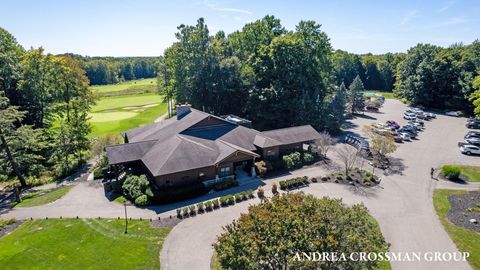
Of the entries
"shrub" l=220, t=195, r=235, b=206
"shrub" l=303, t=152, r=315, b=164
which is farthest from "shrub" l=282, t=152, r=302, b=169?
"shrub" l=220, t=195, r=235, b=206

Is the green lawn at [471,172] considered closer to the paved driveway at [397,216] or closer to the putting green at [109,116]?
the paved driveway at [397,216]

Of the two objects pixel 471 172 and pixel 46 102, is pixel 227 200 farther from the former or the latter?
pixel 46 102

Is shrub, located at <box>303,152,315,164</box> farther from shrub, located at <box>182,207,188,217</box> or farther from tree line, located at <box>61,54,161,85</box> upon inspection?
tree line, located at <box>61,54,161,85</box>

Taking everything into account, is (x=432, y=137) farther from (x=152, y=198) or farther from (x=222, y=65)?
(x=152, y=198)

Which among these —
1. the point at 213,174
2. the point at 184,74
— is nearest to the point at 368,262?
the point at 213,174

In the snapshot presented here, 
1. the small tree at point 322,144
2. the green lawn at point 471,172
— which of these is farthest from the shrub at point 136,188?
the green lawn at point 471,172
